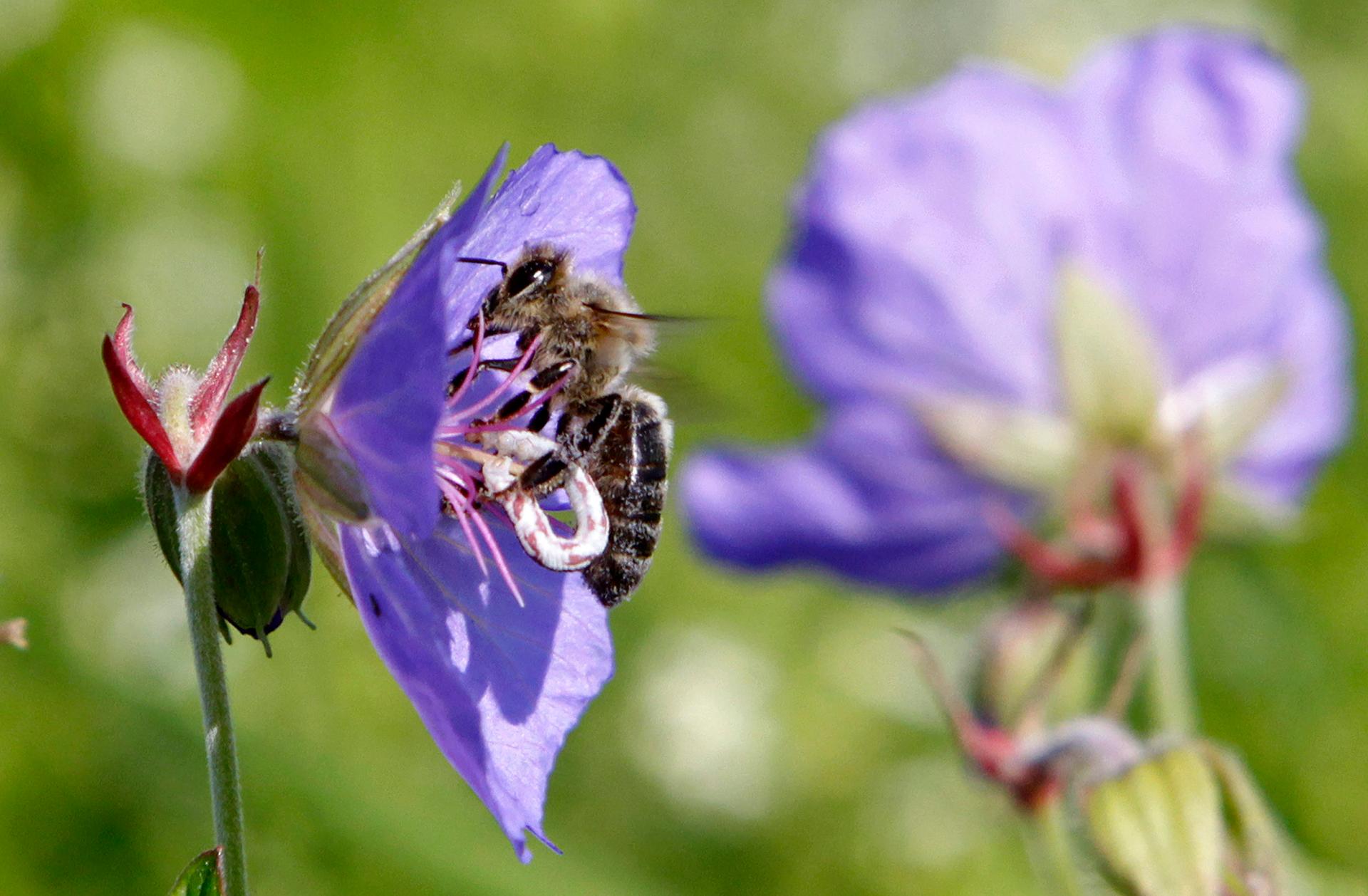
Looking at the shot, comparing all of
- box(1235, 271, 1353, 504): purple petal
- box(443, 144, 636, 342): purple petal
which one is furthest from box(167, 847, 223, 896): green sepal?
box(1235, 271, 1353, 504): purple petal

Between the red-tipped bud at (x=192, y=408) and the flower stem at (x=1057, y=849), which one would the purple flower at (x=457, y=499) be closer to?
the red-tipped bud at (x=192, y=408)

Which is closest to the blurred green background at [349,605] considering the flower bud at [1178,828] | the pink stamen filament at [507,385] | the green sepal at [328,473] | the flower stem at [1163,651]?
the flower stem at [1163,651]

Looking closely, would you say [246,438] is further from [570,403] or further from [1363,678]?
[1363,678]

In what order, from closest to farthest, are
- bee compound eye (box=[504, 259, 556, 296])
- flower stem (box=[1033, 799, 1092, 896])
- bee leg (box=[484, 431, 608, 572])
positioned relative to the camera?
1. bee leg (box=[484, 431, 608, 572])
2. bee compound eye (box=[504, 259, 556, 296])
3. flower stem (box=[1033, 799, 1092, 896])

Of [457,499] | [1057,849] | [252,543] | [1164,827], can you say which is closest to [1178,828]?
[1164,827]

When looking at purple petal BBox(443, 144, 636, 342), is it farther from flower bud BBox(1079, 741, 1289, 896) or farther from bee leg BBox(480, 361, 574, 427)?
flower bud BBox(1079, 741, 1289, 896)

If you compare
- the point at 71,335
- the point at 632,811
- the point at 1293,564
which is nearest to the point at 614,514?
the point at 71,335
